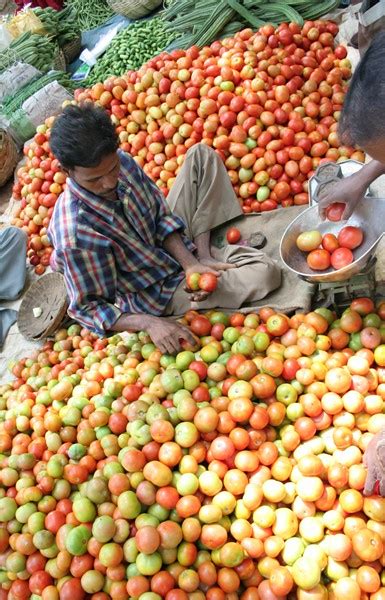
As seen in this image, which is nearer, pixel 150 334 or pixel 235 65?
pixel 150 334

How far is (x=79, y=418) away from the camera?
243cm

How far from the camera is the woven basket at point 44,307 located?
372 centimetres

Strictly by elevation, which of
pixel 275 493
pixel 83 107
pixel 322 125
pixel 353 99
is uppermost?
pixel 83 107

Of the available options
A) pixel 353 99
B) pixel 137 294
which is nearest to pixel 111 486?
pixel 137 294

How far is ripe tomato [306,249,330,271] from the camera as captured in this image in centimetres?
233

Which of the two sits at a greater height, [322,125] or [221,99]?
[221,99]

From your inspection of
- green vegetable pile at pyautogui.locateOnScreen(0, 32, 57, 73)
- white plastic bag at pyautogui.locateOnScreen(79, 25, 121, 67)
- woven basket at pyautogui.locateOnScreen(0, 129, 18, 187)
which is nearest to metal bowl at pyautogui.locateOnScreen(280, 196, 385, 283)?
woven basket at pyautogui.locateOnScreen(0, 129, 18, 187)

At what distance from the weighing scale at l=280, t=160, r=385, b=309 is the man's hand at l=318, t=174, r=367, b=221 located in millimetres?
106

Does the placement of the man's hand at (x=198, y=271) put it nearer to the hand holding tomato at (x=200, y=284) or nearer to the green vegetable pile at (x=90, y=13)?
the hand holding tomato at (x=200, y=284)

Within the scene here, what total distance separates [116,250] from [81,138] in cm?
69

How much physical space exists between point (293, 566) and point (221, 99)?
3.38 metres

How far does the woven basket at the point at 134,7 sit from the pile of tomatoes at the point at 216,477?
5.55 metres

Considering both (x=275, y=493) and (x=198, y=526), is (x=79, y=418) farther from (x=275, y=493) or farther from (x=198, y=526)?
(x=275, y=493)

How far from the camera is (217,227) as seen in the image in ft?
12.0
